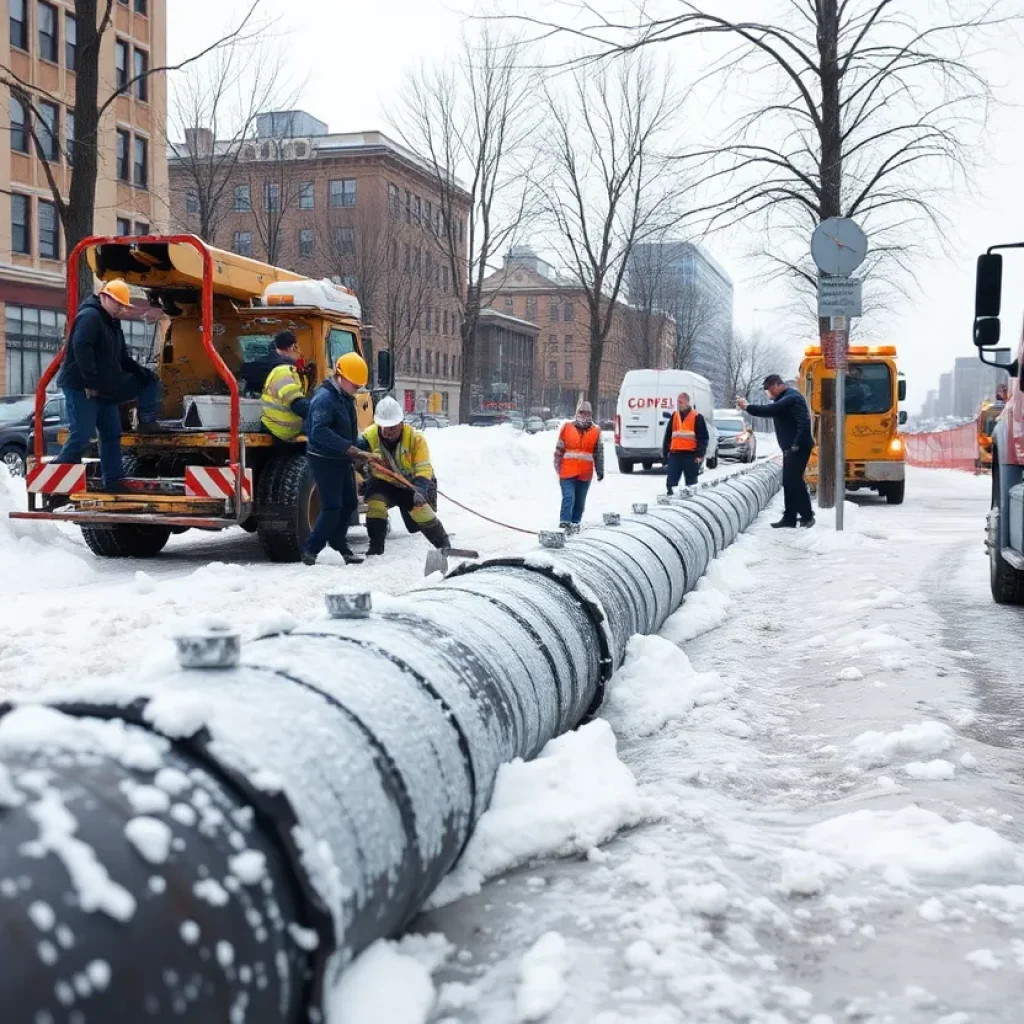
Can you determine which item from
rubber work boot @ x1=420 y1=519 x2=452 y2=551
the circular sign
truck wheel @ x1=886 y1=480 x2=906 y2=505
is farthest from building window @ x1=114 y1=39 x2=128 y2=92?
rubber work boot @ x1=420 y1=519 x2=452 y2=551

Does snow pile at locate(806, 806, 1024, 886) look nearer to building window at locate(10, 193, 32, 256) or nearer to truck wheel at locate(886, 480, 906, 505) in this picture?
truck wheel at locate(886, 480, 906, 505)

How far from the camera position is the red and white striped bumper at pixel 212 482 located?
9602 millimetres

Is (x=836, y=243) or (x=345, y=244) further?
(x=345, y=244)

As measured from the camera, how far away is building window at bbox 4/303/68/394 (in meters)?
36.4

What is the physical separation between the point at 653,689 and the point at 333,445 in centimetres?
491

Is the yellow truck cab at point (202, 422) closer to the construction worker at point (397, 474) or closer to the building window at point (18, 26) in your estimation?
the construction worker at point (397, 474)

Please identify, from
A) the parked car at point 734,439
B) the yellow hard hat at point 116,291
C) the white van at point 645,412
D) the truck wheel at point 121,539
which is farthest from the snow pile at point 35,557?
the parked car at point 734,439

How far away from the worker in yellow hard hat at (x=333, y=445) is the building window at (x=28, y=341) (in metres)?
30.2

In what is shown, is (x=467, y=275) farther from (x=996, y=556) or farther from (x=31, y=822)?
(x=31, y=822)

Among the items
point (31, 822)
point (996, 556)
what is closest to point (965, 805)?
point (31, 822)

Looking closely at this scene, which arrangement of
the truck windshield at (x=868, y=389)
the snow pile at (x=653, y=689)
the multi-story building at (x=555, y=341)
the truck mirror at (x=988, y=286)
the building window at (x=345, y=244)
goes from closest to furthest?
1. the snow pile at (x=653, y=689)
2. the truck mirror at (x=988, y=286)
3. the truck windshield at (x=868, y=389)
4. the building window at (x=345, y=244)
5. the multi-story building at (x=555, y=341)

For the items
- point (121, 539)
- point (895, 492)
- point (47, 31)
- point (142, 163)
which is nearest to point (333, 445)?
point (121, 539)

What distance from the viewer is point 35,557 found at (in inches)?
376

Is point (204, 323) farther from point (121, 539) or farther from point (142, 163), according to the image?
point (142, 163)
